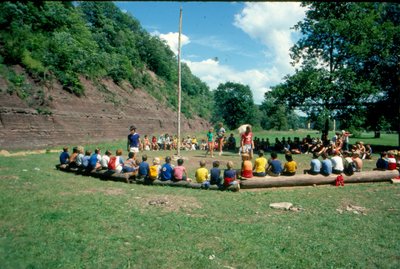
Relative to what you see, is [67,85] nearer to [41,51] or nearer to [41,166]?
[41,51]

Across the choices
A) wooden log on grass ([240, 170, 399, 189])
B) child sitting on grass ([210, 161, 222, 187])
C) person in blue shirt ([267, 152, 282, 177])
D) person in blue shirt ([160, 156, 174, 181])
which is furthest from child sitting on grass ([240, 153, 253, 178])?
person in blue shirt ([160, 156, 174, 181])

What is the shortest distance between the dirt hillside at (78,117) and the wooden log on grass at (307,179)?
18.9 meters

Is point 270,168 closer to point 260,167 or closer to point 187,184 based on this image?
point 260,167

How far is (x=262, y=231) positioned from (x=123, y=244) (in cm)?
321

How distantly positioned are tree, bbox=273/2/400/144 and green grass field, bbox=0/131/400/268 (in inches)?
682

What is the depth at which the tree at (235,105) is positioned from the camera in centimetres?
9356

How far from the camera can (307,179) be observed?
40.9 feet

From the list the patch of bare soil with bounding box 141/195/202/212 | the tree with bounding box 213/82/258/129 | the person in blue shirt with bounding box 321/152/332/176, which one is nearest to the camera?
the patch of bare soil with bounding box 141/195/202/212

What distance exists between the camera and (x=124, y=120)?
39344 millimetres

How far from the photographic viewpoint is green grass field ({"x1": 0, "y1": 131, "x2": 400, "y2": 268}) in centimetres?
576

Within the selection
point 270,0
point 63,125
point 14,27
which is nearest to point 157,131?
point 63,125

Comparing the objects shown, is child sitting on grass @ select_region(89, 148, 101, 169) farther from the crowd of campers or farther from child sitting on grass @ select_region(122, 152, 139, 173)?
child sitting on grass @ select_region(122, 152, 139, 173)

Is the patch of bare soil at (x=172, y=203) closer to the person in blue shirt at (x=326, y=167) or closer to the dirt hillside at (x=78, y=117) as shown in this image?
the person in blue shirt at (x=326, y=167)

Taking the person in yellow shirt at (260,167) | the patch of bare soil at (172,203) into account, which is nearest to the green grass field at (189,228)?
the patch of bare soil at (172,203)
